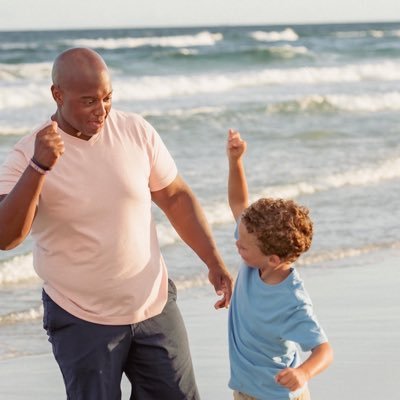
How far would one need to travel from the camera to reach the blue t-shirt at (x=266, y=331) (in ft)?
11.8

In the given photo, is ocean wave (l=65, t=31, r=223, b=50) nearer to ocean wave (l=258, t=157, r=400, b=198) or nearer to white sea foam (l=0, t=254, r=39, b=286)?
ocean wave (l=258, t=157, r=400, b=198)

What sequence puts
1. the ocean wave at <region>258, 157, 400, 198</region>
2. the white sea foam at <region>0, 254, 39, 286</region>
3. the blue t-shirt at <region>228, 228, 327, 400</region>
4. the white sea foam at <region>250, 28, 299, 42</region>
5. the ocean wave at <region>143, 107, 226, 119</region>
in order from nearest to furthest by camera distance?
the blue t-shirt at <region>228, 228, 327, 400</region> → the white sea foam at <region>0, 254, 39, 286</region> → the ocean wave at <region>258, 157, 400, 198</region> → the ocean wave at <region>143, 107, 226, 119</region> → the white sea foam at <region>250, 28, 299, 42</region>

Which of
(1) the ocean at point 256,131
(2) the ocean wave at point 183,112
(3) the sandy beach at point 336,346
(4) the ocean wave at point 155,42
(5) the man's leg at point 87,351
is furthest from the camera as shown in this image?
(4) the ocean wave at point 155,42

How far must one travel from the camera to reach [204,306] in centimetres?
721

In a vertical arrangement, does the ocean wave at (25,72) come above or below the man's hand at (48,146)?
below

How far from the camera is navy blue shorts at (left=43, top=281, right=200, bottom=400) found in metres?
3.85

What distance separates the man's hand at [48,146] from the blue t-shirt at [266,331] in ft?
2.31

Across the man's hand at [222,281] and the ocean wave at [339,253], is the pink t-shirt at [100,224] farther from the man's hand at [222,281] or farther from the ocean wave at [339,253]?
the ocean wave at [339,253]

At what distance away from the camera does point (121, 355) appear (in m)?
3.90

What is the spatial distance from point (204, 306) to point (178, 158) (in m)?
6.86

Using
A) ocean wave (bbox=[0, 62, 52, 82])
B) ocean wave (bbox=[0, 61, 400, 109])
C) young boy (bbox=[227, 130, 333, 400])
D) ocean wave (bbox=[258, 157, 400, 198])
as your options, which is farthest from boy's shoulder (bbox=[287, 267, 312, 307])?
ocean wave (bbox=[0, 62, 52, 82])

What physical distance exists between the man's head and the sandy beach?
2.16m

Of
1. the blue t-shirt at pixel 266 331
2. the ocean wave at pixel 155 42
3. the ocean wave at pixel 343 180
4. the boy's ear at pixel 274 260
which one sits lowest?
the ocean wave at pixel 155 42

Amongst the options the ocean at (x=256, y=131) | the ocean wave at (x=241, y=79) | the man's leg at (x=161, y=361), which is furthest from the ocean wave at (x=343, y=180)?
the ocean wave at (x=241, y=79)
